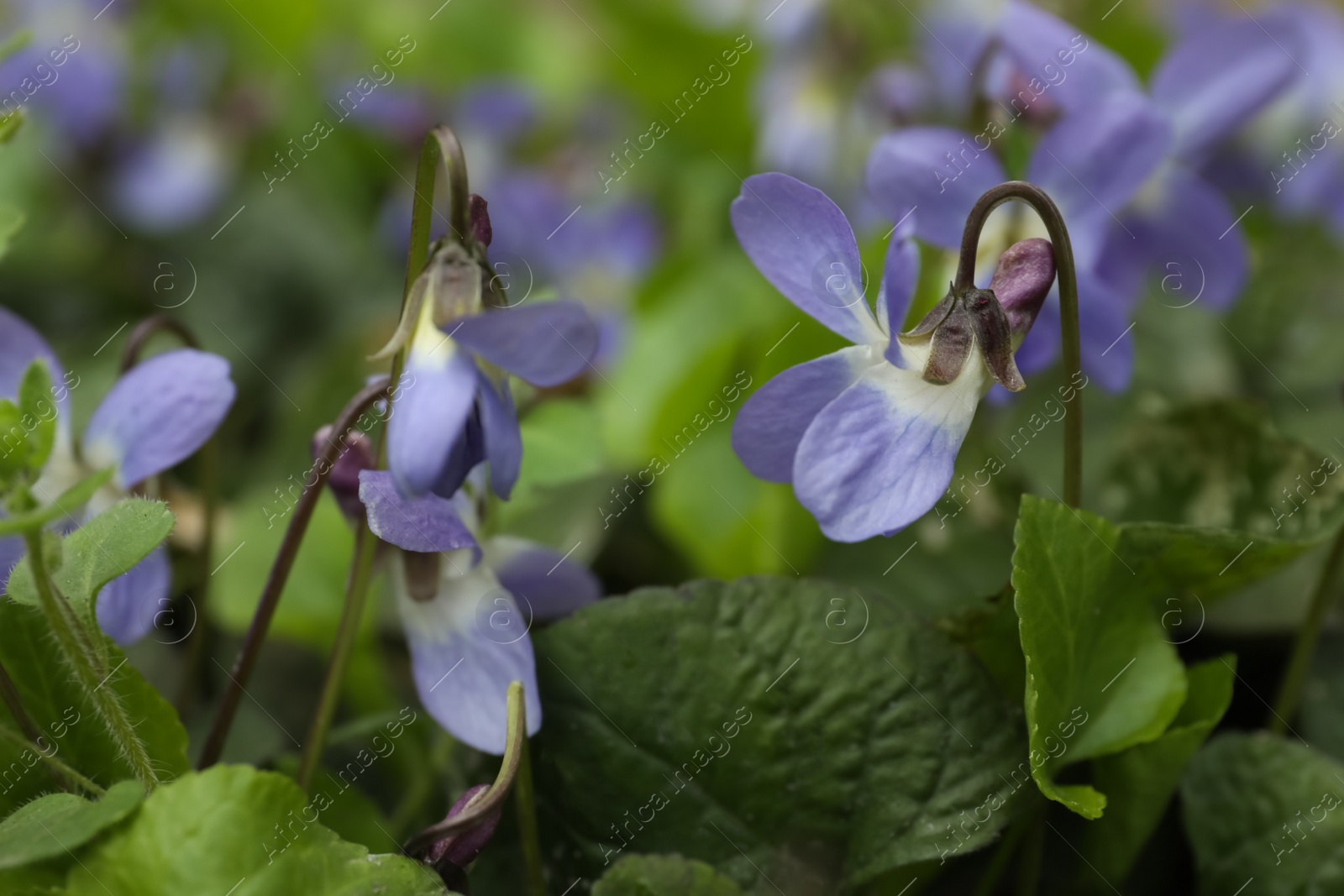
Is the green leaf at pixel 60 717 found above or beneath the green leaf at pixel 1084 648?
above

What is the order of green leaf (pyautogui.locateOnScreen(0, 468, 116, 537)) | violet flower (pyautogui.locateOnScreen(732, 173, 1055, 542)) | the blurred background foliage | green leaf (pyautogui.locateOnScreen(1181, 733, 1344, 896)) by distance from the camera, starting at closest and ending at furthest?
green leaf (pyautogui.locateOnScreen(0, 468, 116, 537)) → violet flower (pyautogui.locateOnScreen(732, 173, 1055, 542)) → green leaf (pyautogui.locateOnScreen(1181, 733, 1344, 896)) → the blurred background foliage

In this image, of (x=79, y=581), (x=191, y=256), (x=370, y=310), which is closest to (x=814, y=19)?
(x=370, y=310)

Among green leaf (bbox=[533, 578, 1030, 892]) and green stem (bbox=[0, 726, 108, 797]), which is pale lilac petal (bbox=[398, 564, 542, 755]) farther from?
green stem (bbox=[0, 726, 108, 797])

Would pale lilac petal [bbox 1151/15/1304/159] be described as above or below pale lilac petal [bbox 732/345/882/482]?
below

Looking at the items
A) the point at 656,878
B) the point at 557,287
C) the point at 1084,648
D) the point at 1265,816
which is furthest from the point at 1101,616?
the point at 557,287

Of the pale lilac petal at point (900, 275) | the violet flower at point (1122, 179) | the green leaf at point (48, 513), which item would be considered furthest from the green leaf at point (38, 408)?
the violet flower at point (1122, 179)

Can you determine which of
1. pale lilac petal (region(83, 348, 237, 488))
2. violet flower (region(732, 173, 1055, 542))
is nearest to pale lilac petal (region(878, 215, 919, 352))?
violet flower (region(732, 173, 1055, 542))

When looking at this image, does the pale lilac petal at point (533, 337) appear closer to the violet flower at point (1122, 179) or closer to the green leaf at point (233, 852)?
the green leaf at point (233, 852)
